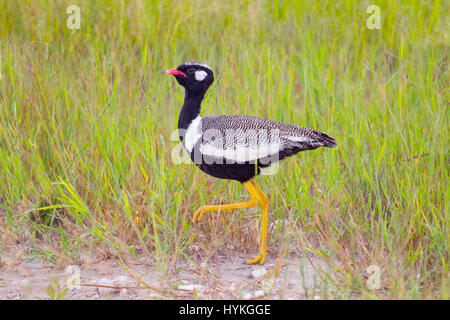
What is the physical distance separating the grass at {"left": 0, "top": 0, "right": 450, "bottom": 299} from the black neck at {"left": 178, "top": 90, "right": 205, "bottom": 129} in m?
0.29

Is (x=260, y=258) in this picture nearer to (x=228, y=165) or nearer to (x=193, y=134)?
(x=228, y=165)

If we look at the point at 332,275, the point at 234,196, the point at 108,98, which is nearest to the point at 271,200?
the point at 234,196

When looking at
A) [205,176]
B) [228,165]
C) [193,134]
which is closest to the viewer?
[228,165]

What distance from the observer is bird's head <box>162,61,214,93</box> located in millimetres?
3238

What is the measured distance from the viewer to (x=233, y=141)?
3115 millimetres

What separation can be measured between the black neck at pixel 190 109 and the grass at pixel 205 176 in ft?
0.96

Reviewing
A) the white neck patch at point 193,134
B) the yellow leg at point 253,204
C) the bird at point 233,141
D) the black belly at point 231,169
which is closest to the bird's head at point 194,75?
the bird at point 233,141

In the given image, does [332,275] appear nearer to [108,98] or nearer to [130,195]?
[130,195]

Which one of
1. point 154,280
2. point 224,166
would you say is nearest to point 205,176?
point 224,166

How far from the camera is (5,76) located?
13.5 ft

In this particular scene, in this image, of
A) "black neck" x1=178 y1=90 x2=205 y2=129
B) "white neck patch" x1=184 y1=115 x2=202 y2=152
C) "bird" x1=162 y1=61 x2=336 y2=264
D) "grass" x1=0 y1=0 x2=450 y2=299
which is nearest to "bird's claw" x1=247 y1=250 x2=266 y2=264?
"bird" x1=162 y1=61 x2=336 y2=264

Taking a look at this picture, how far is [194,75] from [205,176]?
29.6 inches

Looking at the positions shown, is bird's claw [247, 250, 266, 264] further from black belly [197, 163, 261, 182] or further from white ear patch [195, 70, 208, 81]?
white ear patch [195, 70, 208, 81]

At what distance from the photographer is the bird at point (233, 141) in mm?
3102
